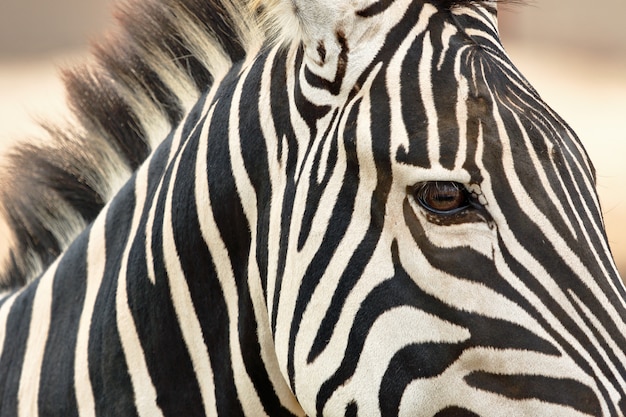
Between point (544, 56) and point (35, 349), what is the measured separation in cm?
1740

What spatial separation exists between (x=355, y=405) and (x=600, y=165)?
1363cm

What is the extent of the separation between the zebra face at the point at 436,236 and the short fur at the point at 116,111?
31.0 inches

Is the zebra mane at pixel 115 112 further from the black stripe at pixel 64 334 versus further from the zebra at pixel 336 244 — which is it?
the black stripe at pixel 64 334

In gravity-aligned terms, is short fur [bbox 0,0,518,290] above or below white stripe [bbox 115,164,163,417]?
above

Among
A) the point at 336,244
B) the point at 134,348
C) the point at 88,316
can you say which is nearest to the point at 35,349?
the point at 88,316

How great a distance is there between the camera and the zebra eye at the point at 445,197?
8.00ft

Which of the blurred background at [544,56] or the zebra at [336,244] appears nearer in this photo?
the zebra at [336,244]

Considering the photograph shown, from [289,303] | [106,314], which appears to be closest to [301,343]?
[289,303]

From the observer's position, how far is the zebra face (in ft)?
7.70

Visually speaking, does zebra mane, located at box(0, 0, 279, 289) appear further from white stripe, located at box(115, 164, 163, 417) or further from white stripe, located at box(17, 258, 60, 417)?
white stripe, located at box(115, 164, 163, 417)

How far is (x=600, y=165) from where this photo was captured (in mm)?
15125

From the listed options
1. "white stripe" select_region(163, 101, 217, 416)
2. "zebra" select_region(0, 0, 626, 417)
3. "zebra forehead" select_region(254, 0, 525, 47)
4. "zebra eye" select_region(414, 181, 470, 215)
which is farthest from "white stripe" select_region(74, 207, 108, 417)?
"zebra eye" select_region(414, 181, 470, 215)

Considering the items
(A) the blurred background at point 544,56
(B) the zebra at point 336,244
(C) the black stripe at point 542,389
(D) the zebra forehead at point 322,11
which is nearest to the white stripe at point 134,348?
(B) the zebra at point 336,244

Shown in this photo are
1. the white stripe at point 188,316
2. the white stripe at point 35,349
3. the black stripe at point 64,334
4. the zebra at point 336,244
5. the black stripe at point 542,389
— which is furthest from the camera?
Answer: the white stripe at point 35,349
